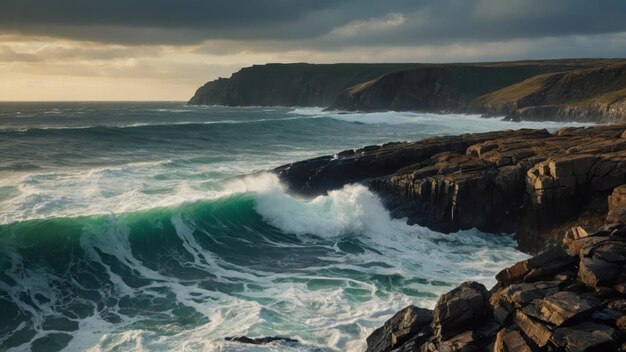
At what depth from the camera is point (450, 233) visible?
77.6 feet

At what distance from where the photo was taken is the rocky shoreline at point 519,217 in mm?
10352

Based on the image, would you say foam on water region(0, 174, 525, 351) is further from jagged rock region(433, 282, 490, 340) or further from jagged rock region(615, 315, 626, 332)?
jagged rock region(615, 315, 626, 332)

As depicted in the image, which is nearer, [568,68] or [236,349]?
[236,349]

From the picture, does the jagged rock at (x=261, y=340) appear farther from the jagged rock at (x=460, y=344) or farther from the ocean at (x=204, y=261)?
the jagged rock at (x=460, y=344)

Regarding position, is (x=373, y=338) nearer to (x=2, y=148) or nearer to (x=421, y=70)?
(x=2, y=148)

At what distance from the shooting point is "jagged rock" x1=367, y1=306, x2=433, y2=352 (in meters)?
11.7

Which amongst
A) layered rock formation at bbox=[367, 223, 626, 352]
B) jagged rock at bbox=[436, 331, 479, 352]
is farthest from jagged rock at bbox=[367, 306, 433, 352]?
jagged rock at bbox=[436, 331, 479, 352]

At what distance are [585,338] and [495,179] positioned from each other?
14.4 m

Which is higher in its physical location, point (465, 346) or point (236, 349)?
A: point (465, 346)

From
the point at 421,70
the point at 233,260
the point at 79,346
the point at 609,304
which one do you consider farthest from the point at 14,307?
the point at 421,70

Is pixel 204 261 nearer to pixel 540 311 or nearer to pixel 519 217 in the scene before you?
pixel 519 217

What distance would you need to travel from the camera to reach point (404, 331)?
11992 millimetres

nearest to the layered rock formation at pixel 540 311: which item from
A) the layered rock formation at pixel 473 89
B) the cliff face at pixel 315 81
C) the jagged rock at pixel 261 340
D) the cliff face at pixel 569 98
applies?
the jagged rock at pixel 261 340

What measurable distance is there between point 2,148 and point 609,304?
50947 millimetres
